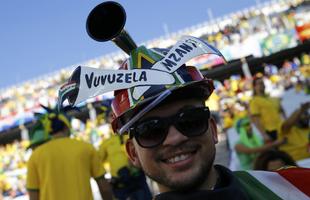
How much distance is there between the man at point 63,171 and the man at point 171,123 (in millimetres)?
1799

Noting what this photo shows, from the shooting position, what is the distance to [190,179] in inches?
42.8

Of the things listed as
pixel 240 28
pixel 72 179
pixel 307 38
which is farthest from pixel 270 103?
pixel 240 28

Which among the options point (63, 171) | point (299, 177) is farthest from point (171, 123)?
point (63, 171)

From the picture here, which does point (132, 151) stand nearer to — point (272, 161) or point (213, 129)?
point (213, 129)

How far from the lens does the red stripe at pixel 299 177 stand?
1221 millimetres

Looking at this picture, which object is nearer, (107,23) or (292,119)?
(107,23)

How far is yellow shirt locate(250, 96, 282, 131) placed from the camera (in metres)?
4.53

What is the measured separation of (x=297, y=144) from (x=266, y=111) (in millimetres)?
604

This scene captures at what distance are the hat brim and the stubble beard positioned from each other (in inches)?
6.6

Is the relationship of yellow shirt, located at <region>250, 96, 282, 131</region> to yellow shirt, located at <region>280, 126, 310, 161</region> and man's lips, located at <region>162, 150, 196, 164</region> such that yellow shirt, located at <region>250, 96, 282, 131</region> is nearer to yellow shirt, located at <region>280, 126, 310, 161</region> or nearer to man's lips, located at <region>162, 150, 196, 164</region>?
yellow shirt, located at <region>280, 126, 310, 161</region>

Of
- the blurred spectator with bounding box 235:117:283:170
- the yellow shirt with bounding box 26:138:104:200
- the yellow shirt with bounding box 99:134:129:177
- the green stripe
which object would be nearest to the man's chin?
the green stripe

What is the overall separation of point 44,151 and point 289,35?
18072 mm

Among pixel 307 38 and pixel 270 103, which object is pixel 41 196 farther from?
Result: pixel 307 38

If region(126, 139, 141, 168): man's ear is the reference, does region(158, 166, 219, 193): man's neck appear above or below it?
below
